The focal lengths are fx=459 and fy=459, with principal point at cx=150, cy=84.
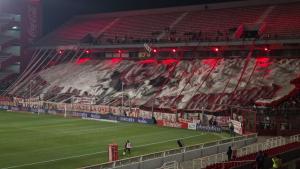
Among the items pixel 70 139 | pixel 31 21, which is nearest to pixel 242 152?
pixel 70 139

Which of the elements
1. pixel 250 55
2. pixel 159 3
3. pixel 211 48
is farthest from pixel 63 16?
pixel 250 55

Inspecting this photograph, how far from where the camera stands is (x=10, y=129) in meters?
45.7

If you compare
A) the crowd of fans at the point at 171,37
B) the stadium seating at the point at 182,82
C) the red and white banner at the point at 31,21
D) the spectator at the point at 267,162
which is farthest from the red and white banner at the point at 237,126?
the red and white banner at the point at 31,21

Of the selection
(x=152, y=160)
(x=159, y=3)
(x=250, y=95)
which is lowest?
(x=152, y=160)

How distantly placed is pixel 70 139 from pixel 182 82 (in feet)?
82.9

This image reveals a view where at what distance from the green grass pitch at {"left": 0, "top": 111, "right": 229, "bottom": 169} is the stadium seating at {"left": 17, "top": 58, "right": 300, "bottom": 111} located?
9368mm

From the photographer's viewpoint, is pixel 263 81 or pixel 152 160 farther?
pixel 263 81

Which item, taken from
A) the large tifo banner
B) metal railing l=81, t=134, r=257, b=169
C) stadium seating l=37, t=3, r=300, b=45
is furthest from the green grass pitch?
stadium seating l=37, t=3, r=300, b=45

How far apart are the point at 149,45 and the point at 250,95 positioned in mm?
22245

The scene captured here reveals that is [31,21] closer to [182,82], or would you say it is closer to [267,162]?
[182,82]

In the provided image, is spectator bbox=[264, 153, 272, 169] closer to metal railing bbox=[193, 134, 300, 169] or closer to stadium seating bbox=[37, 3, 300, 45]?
metal railing bbox=[193, 134, 300, 169]

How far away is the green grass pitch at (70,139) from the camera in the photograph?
3116 centimetres

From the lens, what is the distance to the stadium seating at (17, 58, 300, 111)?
177 feet

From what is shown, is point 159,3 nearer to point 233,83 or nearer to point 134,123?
point 233,83
